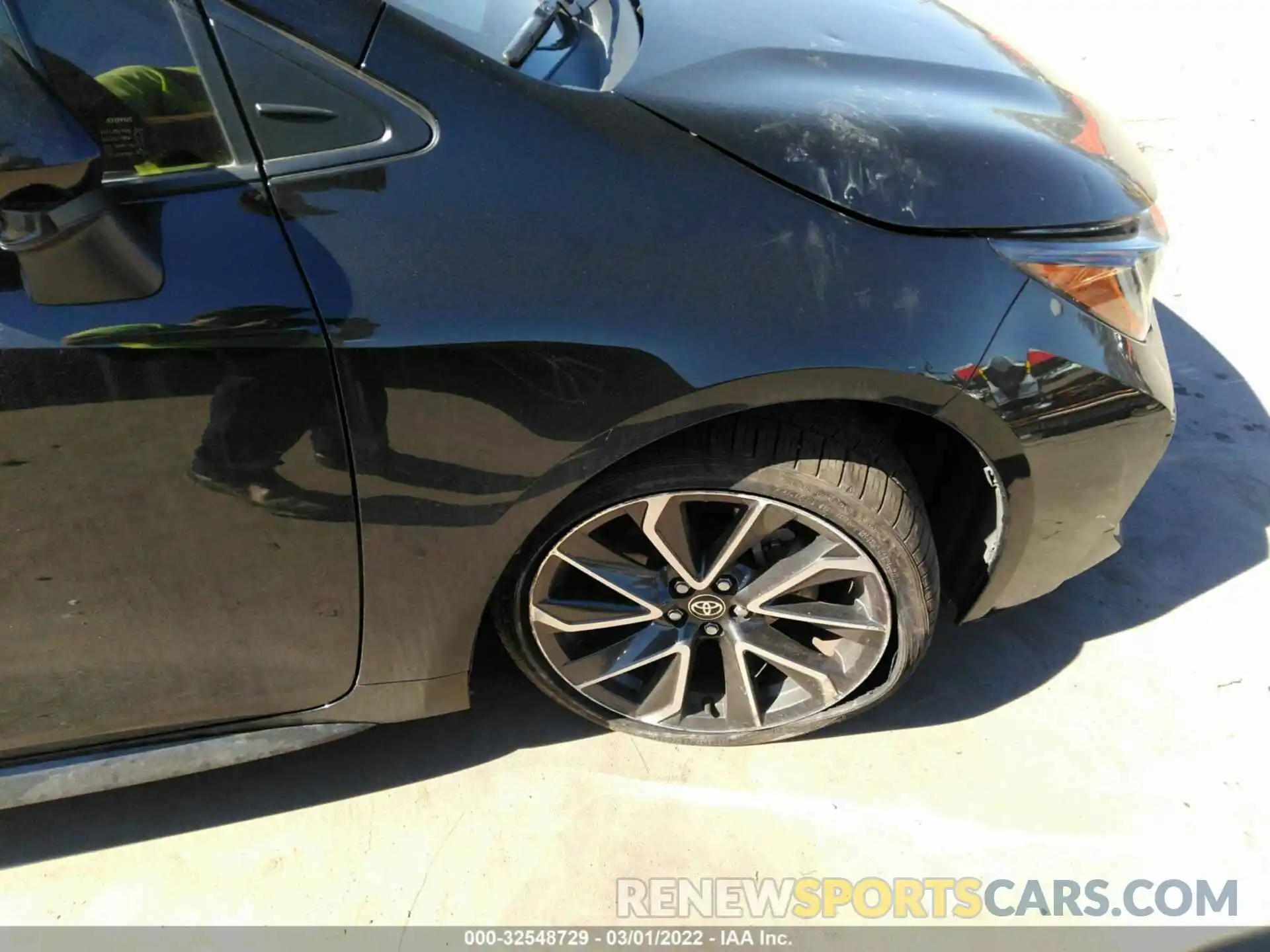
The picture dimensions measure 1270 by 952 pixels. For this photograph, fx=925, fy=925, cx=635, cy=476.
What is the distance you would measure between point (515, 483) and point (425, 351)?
0.27m

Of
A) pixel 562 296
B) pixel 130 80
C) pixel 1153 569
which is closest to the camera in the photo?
pixel 130 80

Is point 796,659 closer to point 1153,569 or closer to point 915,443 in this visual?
point 915,443

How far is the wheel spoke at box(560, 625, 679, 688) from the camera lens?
1893 millimetres

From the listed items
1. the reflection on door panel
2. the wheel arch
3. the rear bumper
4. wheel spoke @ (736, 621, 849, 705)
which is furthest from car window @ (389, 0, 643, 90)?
wheel spoke @ (736, 621, 849, 705)

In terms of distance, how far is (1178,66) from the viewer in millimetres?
4617

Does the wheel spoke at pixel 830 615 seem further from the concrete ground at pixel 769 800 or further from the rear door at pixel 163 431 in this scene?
the rear door at pixel 163 431

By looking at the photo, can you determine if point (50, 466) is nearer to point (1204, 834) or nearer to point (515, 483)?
point (515, 483)

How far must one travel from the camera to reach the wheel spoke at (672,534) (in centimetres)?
167

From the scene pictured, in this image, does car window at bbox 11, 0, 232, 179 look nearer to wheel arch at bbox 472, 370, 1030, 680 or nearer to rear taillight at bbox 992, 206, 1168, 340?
wheel arch at bbox 472, 370, 1030, 680

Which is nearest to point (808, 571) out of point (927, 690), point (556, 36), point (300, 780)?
point (927, 690)

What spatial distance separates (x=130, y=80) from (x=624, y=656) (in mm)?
1306

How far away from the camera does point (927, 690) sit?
219 centimetres

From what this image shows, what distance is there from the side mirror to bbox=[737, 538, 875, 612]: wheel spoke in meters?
1.15

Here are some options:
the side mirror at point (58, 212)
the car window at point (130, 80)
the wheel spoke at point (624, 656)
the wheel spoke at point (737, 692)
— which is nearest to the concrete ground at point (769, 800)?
the wheel spoke at point (737, 692)
